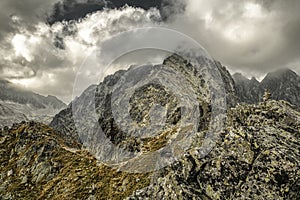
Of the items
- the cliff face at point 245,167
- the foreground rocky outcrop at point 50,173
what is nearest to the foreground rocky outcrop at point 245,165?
the cliff face at point 245,167

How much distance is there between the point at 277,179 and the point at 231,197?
3.37 metres

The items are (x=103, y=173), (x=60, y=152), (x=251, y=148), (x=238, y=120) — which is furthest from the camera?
(x=60, y=152)

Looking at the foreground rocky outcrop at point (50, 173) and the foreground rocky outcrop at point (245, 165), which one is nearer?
the foreground rocky outcrop at point (245, 165)

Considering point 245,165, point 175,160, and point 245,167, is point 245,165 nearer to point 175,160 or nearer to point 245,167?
point 245,167

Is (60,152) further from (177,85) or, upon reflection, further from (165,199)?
(177,85)

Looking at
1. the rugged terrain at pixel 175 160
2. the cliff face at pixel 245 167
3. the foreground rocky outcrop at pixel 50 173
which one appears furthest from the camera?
the foreground rocky outcrop at pixel 50 173

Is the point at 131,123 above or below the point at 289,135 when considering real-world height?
above

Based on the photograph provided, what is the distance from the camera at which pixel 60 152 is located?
84.6 meters

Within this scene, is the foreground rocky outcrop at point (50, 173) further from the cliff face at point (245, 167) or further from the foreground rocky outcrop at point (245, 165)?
the cliff face at point (245, 167)

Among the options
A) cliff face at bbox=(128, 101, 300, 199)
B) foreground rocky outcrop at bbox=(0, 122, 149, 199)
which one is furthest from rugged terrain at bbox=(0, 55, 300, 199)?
foreground rocky outcrop at bbox=(0, 122, 149, 199)

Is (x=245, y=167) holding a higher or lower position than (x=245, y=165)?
lower

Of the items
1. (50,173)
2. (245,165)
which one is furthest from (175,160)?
(50,173)

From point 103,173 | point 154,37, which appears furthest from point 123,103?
point 154,37

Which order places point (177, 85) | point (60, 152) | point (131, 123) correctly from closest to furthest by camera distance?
point (60, 152) < point (131, 123) < point (177, 85)
